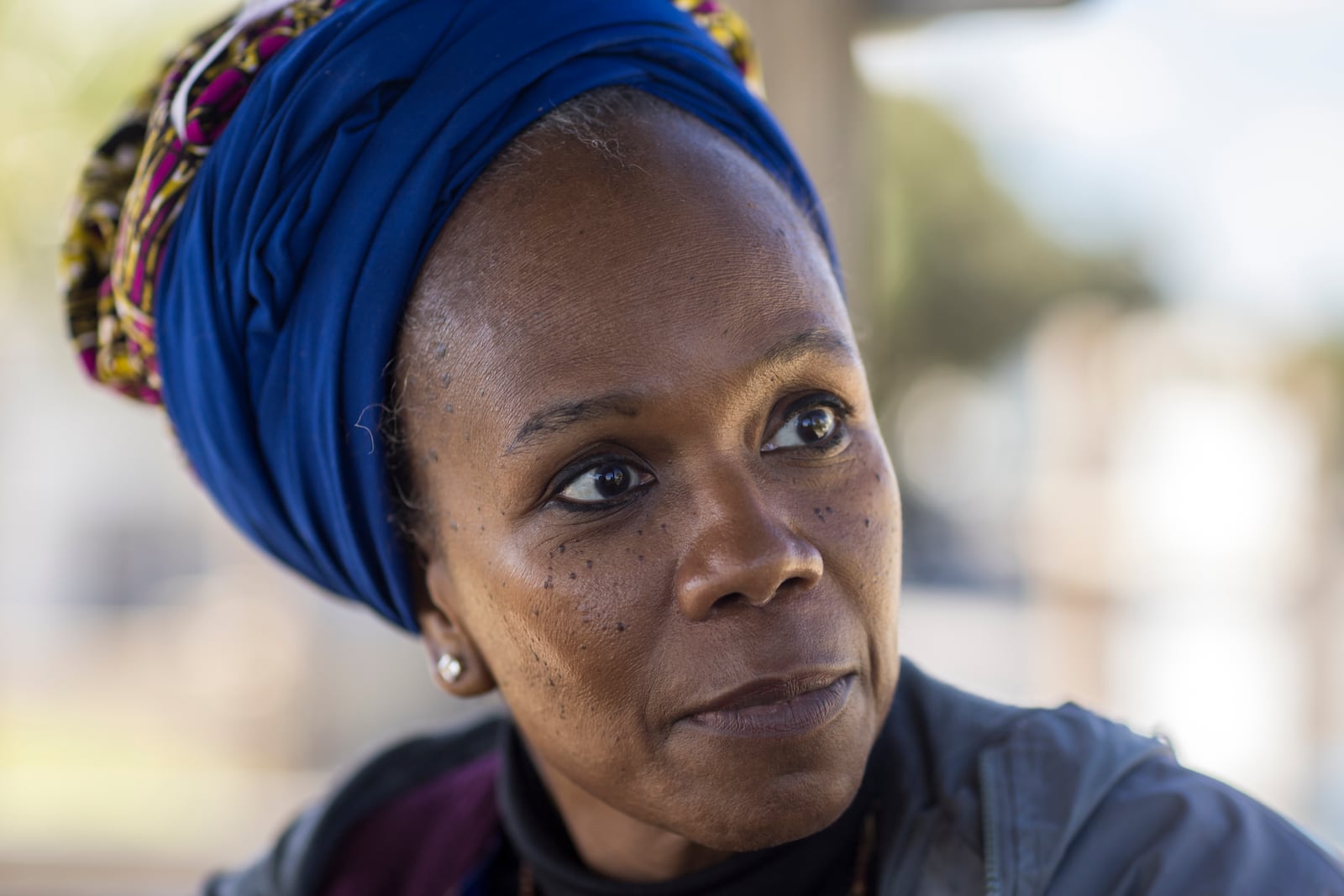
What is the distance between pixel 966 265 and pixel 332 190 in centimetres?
1089

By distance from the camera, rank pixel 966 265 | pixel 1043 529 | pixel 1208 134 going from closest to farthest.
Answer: pixel 1043 529, pixel 1208 134, pixel 966 265

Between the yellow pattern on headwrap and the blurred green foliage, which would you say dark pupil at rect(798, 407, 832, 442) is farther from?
the blurred green foliage

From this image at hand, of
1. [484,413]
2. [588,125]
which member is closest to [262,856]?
[484,413]

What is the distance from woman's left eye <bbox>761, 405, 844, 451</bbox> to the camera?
5.21 feet

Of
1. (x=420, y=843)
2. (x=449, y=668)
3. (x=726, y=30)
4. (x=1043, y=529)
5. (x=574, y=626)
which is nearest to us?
(x=574, y=626)

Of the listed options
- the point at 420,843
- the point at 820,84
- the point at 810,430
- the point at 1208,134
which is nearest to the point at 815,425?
the point at 810,430

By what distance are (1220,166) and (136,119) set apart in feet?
25.4

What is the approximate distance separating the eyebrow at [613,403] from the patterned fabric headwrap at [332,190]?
0.29 meters

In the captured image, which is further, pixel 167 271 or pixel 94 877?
pixel 94 877

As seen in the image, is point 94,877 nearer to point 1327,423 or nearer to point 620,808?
point 620,808

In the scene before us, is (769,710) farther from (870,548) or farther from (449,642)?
(449,642)

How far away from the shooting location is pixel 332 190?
168cm

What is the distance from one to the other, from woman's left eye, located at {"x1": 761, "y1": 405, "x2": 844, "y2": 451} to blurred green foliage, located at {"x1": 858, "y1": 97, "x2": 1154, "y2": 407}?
9329mm

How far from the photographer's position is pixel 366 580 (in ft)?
6.02
